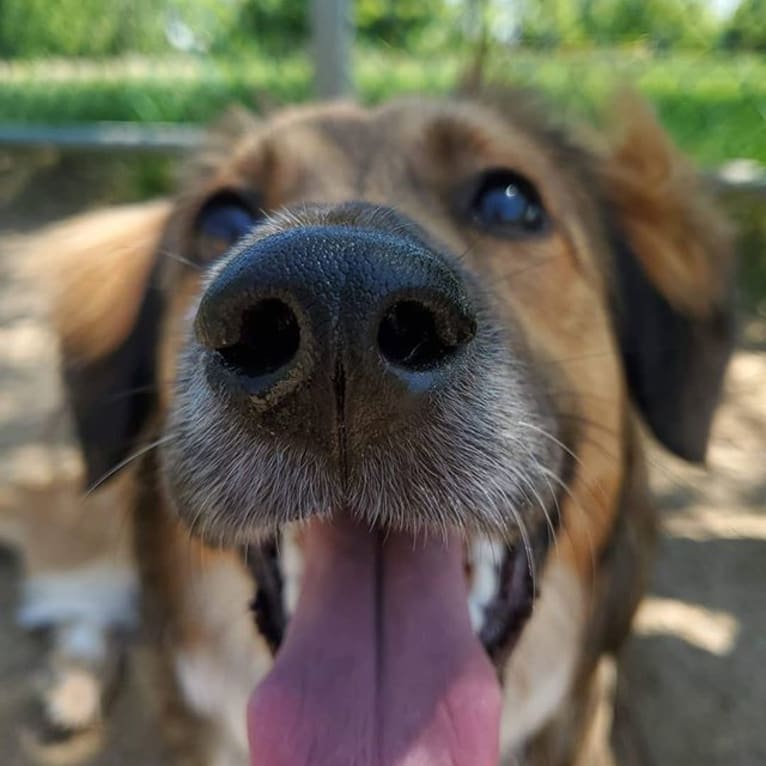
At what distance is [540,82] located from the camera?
3.24 metres

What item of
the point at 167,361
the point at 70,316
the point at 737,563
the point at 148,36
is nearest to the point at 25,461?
the point at 70,316

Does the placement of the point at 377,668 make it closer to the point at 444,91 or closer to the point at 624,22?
the point at 444,91

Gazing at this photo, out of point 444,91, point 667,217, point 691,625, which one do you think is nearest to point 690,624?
point 691,625

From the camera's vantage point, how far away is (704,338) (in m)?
2.25

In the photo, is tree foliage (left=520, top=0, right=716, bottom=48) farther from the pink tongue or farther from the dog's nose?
the dog's nose

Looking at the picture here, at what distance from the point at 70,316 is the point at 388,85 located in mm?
2853

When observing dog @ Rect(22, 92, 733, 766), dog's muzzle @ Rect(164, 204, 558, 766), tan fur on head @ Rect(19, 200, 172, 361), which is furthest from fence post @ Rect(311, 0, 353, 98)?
dog's muzzle @ Rect(164, 204, 558, 766)

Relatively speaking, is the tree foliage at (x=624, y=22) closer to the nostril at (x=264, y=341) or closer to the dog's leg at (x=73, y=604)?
the dog's leg at (x=73, y=604)

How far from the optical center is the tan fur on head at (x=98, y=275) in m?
2.41

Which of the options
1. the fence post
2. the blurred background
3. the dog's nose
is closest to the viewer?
the dog's nose

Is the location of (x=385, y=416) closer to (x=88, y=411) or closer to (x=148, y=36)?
(x=88, y=411)

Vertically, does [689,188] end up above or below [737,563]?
above

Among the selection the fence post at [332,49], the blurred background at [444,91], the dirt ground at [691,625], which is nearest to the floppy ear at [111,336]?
the blurred background at [444,91]

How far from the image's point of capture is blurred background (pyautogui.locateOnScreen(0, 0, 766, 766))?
8.48 feet
